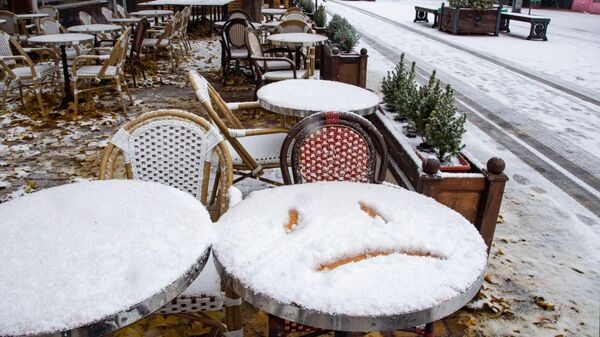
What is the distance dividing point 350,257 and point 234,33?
6.65 m

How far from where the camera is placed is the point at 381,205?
194 centimetres

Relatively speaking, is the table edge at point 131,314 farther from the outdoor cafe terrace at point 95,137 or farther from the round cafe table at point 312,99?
the round cafe table at point 312,99

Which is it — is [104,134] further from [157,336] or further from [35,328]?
[35,328]

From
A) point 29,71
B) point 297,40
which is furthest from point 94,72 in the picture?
point 297,40

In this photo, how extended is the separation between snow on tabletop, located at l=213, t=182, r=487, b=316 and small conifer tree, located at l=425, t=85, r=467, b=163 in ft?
3.57

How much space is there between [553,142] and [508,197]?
201 cm

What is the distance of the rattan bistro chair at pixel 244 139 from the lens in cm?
315

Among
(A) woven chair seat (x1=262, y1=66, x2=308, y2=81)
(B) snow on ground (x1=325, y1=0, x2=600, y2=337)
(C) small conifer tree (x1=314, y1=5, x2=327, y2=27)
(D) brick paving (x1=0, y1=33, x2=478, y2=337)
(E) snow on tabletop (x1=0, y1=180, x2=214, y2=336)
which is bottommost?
(D) brick paving (x1=0, y1=33, x2=478, y2=337)

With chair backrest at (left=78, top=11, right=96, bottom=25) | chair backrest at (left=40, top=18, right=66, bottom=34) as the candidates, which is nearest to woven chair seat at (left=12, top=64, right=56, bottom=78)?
chair backrest at (left=40, top=18, right=66, bottom=34)

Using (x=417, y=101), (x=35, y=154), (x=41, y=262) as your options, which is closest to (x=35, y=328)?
(x=41, y=262)

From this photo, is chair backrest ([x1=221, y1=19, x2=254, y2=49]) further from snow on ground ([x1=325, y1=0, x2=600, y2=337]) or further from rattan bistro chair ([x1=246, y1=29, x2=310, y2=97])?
snow on ground ([x1=325, y1=0, x2=600, y2=337])

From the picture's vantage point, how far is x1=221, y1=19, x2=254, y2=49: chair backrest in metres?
7.43

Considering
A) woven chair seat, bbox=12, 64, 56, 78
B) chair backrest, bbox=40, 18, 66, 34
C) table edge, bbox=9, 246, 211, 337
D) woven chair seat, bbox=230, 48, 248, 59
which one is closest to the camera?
table edge, bbox=9, 246, 211, 337

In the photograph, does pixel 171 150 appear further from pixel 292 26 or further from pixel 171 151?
pixel 292 26
